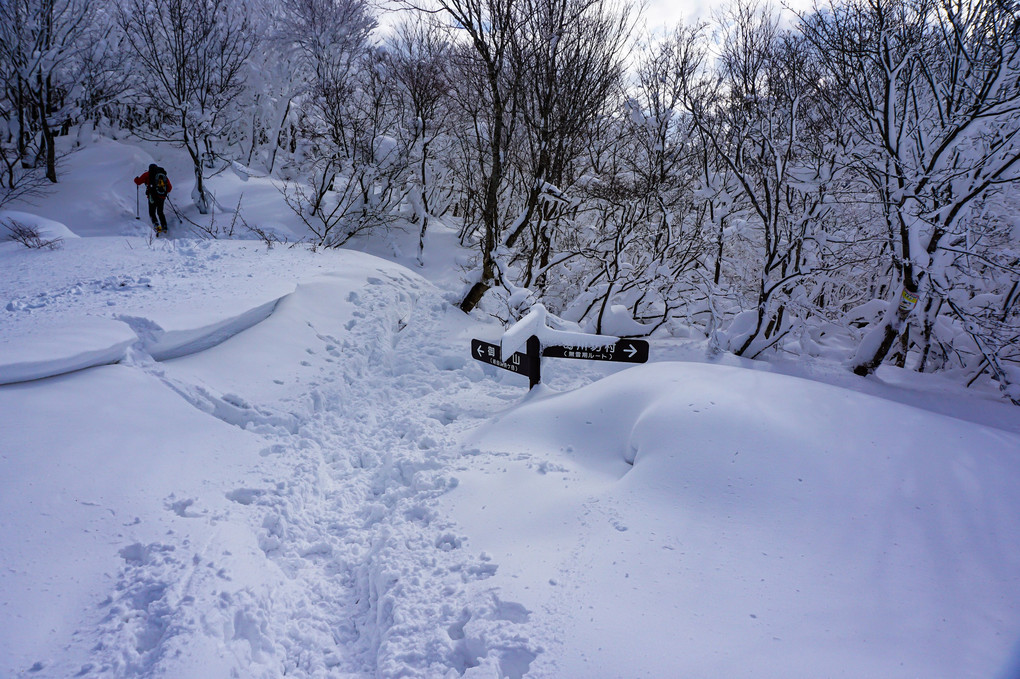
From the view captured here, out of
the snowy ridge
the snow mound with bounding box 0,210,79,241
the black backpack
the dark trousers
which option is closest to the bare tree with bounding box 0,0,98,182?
the dark trousers

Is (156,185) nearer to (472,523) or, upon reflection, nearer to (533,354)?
(533,354)

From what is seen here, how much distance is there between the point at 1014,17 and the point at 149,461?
8.25m

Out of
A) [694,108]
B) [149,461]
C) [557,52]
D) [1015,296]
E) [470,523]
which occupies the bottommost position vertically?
[470,523]

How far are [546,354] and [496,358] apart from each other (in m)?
0.48

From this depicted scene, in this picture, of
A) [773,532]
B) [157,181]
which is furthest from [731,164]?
[157,181]

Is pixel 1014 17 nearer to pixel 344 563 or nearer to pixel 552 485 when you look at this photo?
pixel 552 485

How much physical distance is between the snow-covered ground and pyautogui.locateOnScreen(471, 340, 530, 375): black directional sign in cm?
55

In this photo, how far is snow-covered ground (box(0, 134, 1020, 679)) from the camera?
198 cm

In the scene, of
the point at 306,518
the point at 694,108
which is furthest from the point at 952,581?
the point at 694,108

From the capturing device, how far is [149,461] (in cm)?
293

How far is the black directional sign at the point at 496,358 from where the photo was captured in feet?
15.6

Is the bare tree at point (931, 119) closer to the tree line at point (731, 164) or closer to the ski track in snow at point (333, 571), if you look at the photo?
the tree line at point (731, 164)

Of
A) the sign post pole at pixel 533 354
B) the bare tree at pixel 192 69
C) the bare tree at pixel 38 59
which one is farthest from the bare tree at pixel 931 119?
the bare tree at pixel 38 59

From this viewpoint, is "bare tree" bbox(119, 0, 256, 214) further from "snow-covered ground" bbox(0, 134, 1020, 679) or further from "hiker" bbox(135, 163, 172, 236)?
"snow-covered ground" bbox(0, 134, 1020, 679)
